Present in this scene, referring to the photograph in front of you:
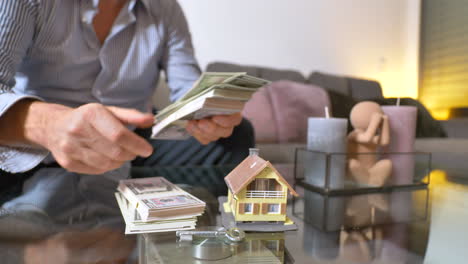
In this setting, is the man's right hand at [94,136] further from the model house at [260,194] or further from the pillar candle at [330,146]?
the pillar candle at [330,146]

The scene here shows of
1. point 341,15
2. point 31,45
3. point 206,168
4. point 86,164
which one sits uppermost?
point 341,15

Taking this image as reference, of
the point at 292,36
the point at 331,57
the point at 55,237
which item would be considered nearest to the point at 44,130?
the point at 55,237

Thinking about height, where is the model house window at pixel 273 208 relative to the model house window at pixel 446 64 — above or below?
below

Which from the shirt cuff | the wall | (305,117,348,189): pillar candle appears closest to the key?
(305,117,348,189): pillar candle

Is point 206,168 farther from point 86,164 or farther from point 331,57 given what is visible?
point 331,57

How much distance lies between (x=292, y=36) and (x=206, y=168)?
161 cm

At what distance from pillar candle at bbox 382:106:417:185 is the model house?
316 millimetres

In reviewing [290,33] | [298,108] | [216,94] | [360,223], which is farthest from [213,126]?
[290,33]

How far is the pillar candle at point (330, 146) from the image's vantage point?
597mm

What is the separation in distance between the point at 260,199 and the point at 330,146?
0.28 m

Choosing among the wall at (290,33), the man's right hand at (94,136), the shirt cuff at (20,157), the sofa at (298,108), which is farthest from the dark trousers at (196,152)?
the wall at (290,33)

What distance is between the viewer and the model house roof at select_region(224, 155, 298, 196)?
Answer: 37 cm

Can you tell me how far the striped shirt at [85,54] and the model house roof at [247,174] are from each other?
0.44 m

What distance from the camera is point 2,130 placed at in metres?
0.58
